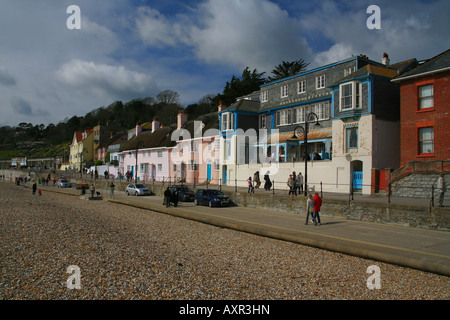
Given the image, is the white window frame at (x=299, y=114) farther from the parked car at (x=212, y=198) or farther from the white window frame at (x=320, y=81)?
the parked car at (x=212, y=198)

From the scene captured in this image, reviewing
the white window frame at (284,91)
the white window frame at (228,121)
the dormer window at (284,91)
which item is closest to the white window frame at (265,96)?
the white window frame at (284,91)

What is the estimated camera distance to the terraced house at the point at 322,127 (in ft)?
80.2

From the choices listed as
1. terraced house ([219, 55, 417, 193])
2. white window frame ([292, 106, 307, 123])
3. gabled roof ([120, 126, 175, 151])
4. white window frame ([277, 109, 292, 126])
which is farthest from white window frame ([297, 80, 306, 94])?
gabled roof ([120, 126, 175, 151])

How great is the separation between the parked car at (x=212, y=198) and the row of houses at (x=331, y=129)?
6.55 m

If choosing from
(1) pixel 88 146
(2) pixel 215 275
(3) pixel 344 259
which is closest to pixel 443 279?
(3) pixel 344 259

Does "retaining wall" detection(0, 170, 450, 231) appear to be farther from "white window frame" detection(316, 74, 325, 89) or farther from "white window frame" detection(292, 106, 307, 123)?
"white window frame" detection(316, 74, 325, 89)

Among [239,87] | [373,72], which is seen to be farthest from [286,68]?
[373,72]

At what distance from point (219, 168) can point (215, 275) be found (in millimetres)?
28885

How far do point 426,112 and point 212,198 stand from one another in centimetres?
1598

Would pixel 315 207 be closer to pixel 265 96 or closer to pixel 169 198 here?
pixel 169 198

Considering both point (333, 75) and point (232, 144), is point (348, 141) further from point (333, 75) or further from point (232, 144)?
point (232, 144)

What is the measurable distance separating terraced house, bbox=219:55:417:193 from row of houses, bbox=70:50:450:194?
74 mm

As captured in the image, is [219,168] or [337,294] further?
[219,168]

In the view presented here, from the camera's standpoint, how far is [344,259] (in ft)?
36.7
